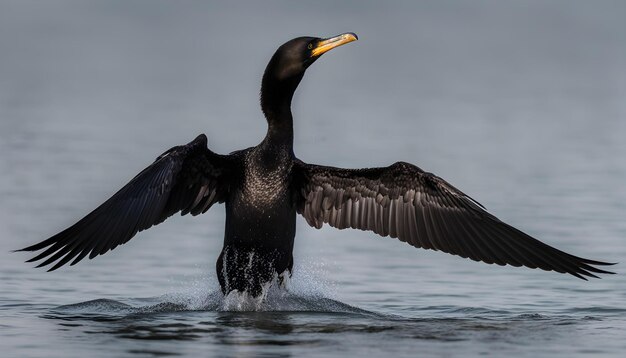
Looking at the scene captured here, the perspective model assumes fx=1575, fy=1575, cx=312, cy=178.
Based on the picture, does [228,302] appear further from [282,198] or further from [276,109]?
[276,109]

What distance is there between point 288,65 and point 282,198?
53.1 inches

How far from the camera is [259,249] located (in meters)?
15.6

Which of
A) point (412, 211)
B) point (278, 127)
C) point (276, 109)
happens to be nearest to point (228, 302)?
point (278, 127)

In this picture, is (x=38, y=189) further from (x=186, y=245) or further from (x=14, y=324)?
(x=14, y=324)

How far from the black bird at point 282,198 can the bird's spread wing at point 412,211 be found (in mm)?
10

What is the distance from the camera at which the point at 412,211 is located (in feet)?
53.5

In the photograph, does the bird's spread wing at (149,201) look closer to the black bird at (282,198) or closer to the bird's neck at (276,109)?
the black bird at (282,198)

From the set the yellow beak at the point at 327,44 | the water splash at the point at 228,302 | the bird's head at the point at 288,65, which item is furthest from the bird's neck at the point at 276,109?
the water splash at the point at 228,302

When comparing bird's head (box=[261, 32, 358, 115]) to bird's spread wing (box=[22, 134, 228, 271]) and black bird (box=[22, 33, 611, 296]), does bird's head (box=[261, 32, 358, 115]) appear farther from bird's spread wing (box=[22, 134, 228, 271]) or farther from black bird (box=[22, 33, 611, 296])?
bird's spread wing (box=[22, 134, 228, 271])

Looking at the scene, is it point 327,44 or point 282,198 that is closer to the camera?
point 327,44

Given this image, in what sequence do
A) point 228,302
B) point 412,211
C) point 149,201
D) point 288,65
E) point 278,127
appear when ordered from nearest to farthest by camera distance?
point 149,201 < point 228,302 < point 288,65 < point 278,127 < point 412,211

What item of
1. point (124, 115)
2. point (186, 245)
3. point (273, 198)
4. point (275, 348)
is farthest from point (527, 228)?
point (124, 115)

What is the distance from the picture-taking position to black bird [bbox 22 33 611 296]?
599 inches

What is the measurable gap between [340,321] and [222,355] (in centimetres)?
227
